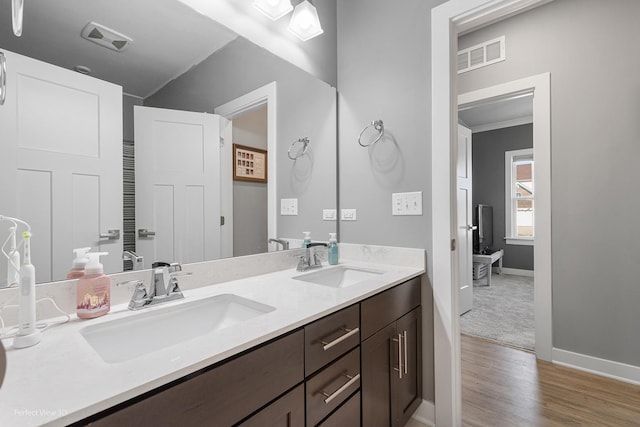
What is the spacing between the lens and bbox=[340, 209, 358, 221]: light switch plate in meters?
1.87

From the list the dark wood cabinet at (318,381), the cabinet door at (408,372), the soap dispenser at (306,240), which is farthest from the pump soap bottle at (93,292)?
the cabinet door at (408,372)

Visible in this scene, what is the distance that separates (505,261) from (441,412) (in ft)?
15.2

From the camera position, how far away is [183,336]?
968mm

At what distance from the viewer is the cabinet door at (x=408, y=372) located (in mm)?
1356

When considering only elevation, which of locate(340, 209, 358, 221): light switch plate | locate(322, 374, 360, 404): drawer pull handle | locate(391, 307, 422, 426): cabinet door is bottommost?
locate(391, 307, 422, 426): cabinet door

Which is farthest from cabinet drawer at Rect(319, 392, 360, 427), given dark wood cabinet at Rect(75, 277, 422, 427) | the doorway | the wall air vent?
the doorway

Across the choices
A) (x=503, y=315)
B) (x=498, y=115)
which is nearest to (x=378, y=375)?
(x=503, y=315)

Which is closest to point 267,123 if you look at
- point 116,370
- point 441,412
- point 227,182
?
point 227,182

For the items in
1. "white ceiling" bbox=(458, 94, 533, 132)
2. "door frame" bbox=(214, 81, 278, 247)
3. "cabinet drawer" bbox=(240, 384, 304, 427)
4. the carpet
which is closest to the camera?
"cabinet drawer" bbox=(240, 384, 304, 427)

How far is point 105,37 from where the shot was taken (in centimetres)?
100

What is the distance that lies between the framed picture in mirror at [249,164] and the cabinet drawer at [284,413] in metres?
0.97

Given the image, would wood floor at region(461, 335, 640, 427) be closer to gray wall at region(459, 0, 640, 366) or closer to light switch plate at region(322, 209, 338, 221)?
gray wall at region(459, 0, 640, 366)

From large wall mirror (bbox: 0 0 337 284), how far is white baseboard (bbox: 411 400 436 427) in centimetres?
109

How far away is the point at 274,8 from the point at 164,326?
5.01 feet
